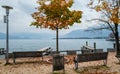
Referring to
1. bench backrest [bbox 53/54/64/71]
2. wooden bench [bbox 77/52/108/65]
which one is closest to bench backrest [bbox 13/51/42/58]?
wooden bench [bbox 77/52/108/65]

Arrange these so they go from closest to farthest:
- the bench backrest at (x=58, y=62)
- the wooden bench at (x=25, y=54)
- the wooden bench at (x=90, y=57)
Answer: the bench backrest at (x=58, y=62) → the wooden bench at (x=90, y=57) → the wooden bench at (x=25, y=54)

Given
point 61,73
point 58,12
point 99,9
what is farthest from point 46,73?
point 99,9

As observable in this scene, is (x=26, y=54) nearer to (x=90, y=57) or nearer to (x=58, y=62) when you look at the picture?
(x=90, y=57)

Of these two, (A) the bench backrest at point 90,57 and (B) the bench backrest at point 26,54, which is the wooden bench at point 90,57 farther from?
(B) the bench backrest at point 26,54

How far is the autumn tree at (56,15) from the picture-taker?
19.9 m

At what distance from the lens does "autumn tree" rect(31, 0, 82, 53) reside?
65.3 feet

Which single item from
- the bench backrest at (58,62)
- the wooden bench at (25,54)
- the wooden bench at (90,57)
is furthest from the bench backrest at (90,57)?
the wooden bench at (25,54)

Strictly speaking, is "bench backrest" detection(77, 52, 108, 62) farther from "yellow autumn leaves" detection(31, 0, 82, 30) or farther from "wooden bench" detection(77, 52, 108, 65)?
"yellow autumn leaves" detection(31, 0, 82, 30)

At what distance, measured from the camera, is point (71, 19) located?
20.2 metres

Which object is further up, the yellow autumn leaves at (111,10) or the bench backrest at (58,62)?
the yellow autumn leaves at (111,10)

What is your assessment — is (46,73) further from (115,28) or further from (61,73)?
(115,28)

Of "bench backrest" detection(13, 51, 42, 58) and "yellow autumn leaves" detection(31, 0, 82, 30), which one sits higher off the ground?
"yellow autumn leaves" detection(31, 0, 82, 30)

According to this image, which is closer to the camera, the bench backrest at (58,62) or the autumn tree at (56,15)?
the bench backrest at (58,62)

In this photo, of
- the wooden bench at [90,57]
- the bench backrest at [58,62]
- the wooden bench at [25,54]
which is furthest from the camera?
the wooden bench at [25,54]
